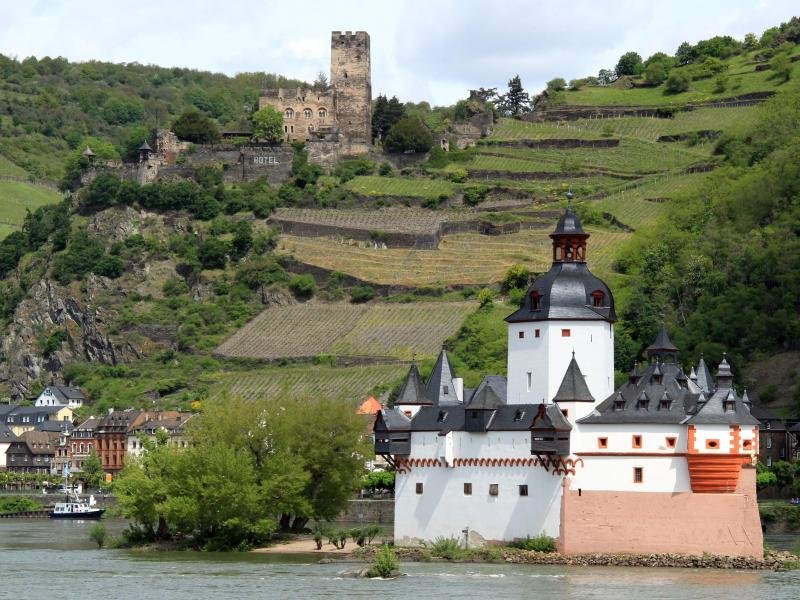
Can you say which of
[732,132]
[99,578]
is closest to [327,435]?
[99,578]

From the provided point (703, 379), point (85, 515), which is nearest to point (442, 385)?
point (703, 379)

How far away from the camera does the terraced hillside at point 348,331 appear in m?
144

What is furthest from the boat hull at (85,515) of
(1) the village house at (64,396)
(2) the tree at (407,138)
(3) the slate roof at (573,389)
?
(2) the tree at (407,138)

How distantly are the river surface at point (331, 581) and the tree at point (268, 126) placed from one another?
9559 cm

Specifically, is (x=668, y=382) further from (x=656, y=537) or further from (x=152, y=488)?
(x=152, y=488)

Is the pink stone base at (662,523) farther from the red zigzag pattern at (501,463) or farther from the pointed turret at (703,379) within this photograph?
the pointed turret at (703,379)

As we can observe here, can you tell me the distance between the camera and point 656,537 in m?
77.9

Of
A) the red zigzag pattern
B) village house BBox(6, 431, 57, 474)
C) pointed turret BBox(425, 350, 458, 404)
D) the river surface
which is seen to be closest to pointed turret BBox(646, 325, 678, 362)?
pointed turret BBox(425, 350, 458, 404)

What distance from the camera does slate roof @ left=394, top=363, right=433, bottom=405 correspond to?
284 ft

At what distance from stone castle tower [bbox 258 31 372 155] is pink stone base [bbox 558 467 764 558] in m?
102

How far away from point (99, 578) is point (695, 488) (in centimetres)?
2142

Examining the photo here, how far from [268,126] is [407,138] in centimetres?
1144

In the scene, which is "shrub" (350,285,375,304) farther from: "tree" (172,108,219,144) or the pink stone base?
the pink stone base

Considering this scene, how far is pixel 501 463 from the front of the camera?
81.4m
